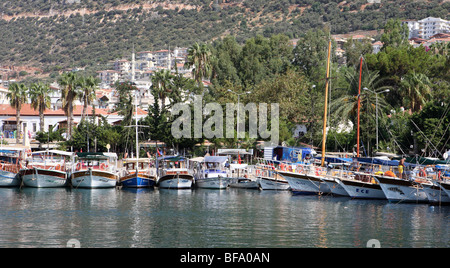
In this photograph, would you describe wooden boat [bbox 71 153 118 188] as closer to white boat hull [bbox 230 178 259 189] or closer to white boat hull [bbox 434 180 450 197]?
white boat hull [bbox 230 178 259 189]

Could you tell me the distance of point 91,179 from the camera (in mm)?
54500

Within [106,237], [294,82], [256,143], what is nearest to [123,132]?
[256,143]

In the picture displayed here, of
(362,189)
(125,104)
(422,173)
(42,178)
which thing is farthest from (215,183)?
(125,104)

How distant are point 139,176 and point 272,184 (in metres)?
11.9

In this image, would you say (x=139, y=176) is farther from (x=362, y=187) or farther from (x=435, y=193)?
(x=435, y=193)

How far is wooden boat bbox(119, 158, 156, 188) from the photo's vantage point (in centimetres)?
5531

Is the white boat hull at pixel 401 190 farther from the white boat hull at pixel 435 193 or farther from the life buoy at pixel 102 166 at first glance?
the life buoy at pixel 102 166

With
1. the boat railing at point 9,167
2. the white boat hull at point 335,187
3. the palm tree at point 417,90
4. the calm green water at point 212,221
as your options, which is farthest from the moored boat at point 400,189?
the boat railing at point 9,167

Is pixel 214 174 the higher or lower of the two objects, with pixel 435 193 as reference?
higher

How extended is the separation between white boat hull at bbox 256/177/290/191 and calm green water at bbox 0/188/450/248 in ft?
16.0

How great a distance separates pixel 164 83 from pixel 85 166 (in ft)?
71.9
